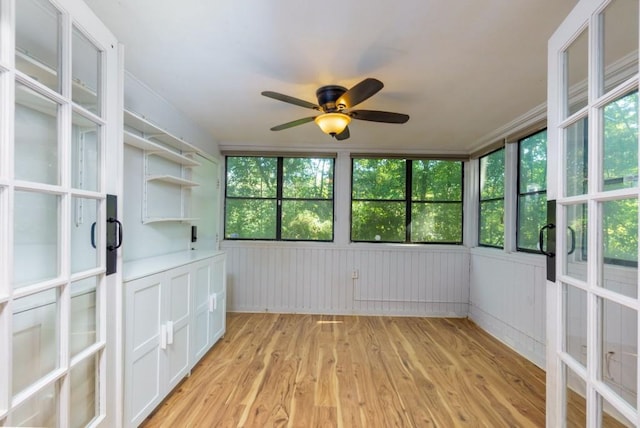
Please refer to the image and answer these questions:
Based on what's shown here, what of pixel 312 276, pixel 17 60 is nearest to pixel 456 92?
pixel 17 60

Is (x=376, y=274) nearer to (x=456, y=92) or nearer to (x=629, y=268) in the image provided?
(x=456, y=92)

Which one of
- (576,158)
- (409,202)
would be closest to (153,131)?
(576,158)

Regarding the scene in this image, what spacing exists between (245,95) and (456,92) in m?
1.69

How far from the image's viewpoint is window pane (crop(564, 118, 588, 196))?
110 centimetres

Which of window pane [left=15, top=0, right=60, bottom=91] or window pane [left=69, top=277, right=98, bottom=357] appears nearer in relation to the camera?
window pane [left=15, top=0, right=60, bottom=91]

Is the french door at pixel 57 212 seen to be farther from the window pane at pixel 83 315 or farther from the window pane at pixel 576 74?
the window pane at pixel 576 74

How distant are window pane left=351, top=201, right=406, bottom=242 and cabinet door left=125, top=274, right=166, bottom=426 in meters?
2.68

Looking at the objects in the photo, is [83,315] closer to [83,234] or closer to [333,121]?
[83,234]

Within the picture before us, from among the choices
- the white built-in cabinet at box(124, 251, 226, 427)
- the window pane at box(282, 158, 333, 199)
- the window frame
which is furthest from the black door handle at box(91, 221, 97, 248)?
the window frame

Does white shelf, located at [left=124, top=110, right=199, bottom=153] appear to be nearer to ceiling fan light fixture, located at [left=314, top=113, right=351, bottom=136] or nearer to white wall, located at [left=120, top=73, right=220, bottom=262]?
white wall, located at [left=120, top=73, right=220, bottom=262]

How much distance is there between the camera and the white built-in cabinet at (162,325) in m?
1.61

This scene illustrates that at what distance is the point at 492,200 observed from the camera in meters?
3.53

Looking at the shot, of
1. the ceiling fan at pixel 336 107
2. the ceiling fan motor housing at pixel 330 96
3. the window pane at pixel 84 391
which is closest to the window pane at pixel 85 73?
the ceiling fan at pixel 336 107

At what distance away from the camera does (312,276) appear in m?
3.94
